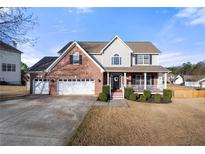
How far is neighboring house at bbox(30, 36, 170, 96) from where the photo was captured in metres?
22.4

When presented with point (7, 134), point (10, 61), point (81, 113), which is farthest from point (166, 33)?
point (10, 61)

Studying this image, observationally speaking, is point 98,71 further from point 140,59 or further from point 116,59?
point 140,59

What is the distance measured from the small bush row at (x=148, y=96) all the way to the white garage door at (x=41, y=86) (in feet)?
30.9

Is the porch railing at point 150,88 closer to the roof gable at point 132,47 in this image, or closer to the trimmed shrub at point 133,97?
the trimmed shrub at point 133,97

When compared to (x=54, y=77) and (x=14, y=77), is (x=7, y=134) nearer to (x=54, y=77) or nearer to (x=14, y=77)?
(x=54, y=77)

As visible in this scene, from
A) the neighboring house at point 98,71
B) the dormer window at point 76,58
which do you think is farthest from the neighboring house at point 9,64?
the dormer window at point 76,58

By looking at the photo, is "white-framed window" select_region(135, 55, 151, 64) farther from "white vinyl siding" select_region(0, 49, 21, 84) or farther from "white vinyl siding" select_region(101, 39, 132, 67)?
"white vinyl siding" select_region(0, 49, 21, 84)

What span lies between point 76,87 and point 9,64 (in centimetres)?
2008

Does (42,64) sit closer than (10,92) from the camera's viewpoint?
Yes

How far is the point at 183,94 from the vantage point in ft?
83.3

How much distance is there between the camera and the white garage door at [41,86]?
22766 millimetres

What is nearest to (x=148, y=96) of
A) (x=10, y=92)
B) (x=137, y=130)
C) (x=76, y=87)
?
(x=76, y=87)

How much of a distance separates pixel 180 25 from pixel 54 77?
47.7ft

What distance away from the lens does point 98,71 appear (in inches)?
878
